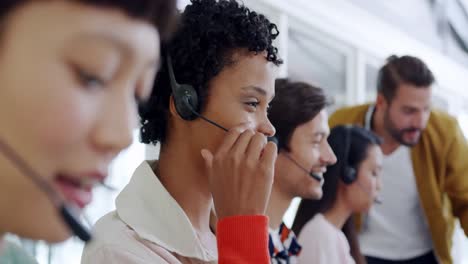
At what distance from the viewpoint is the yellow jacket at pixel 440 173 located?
7.63 feet

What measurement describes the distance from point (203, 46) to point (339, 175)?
97 centimetres

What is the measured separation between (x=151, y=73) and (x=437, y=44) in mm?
4329

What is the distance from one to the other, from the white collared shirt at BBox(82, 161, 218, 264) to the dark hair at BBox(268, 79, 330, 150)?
2.03 feet

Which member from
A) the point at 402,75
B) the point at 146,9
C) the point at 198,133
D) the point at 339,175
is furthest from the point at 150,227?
the point at 402,75

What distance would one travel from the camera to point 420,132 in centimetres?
244

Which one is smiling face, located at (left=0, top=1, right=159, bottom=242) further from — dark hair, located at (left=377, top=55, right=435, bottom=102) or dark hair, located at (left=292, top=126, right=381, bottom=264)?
dark hair, located at (left=377, top=55, right=435, bottom=102)

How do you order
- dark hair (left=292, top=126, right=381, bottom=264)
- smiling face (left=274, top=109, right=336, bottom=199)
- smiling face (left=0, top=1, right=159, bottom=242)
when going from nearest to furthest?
1. smiling face (left=0, top=1, right=159, bottom=242)
2. smiling face (left=274, top=109, right=336, bottom=199)
3. dark hair (left=292, top=126, right=381, bottom=264)

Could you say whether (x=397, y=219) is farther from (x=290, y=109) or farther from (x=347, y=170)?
(x=290, y=109)

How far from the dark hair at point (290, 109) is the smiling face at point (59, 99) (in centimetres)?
119

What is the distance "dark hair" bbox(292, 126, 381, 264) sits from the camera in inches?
75.4

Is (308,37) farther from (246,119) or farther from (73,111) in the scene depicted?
(73,111)

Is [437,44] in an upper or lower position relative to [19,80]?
upper

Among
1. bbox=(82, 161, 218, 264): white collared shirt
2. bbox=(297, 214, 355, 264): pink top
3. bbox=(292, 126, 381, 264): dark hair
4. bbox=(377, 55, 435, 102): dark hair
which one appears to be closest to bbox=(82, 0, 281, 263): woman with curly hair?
bbox=(82, 161, 218, 264): white collared shirt

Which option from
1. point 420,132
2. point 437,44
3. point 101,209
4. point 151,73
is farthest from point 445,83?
point 151,73
